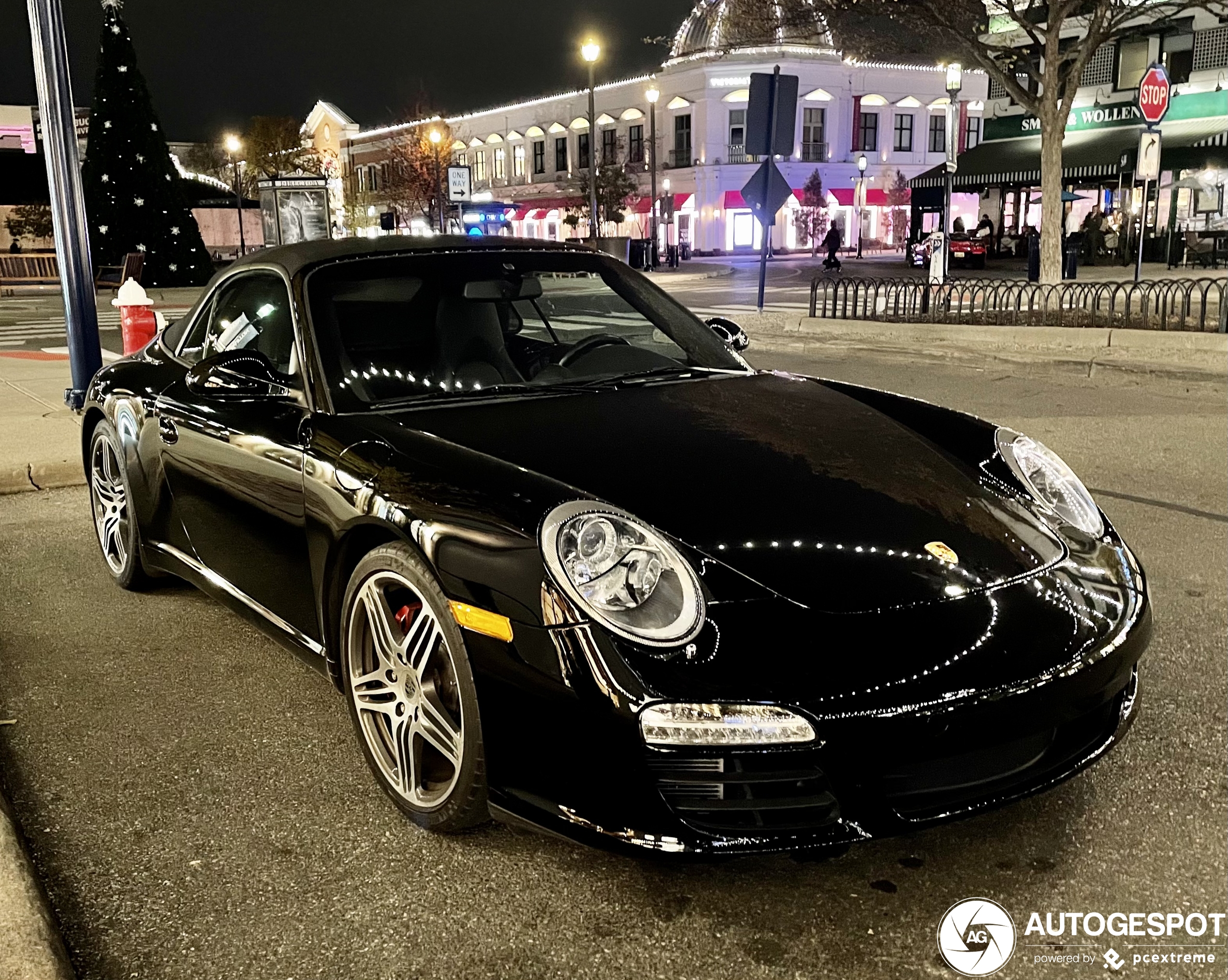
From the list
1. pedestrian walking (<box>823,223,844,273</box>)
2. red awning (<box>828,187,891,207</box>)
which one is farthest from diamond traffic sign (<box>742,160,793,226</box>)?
red awning (<box>828,187,891,207</box>)

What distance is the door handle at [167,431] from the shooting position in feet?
12.6

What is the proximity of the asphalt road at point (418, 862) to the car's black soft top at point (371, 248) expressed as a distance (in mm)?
1338

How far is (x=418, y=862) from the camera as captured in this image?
103 inches

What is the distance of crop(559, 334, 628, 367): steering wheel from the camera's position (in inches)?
144

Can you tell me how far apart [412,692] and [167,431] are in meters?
1.74

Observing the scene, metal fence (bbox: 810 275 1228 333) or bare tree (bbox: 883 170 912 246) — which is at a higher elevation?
bare tree (bbox: 883 170 912 246)

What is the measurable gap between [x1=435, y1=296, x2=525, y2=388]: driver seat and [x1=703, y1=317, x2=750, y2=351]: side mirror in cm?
90

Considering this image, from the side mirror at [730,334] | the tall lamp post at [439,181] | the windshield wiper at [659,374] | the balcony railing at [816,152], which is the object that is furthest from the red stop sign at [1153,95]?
the tall lamp post at [439,181]

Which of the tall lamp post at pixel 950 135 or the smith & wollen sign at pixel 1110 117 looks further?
the smith & wollen sign at pixel 1110 117

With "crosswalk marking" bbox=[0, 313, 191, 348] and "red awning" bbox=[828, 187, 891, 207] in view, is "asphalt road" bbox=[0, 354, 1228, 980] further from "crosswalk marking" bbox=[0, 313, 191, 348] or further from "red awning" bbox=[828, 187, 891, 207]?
"red awning" bbox=[828, 187, 891, 207]

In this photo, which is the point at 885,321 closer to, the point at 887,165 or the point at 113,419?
the point at 113,419

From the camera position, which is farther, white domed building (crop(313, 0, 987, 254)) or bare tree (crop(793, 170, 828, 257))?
bare tree (crop(793, 170, 828, 257))

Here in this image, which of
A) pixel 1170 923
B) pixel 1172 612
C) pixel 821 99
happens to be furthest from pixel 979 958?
pixel 821 99

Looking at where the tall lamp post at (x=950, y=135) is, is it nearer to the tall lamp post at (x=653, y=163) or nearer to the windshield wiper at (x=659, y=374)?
the tall lamp post at (x=653, y=163)
